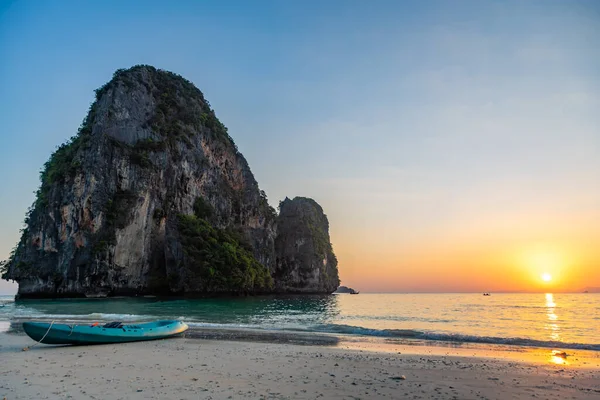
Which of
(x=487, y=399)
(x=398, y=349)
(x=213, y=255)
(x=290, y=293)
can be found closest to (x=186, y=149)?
(x=213, y=255)

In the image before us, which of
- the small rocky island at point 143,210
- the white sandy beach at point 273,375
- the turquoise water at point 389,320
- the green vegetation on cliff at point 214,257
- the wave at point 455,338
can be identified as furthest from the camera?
the green vegetation on cliff at point 214,257

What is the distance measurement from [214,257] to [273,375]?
208 ft

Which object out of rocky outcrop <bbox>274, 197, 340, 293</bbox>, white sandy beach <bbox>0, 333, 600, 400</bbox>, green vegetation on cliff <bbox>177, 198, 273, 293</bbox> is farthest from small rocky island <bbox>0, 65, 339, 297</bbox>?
white sandy beach <bbox>0, 333, 600, 400</bbox>

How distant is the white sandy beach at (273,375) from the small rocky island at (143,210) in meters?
52.7


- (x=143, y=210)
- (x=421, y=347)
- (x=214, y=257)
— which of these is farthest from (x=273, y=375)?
(x=214, y=257)

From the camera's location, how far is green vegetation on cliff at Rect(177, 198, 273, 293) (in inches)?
2648

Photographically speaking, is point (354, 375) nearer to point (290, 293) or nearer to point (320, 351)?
point (320, 351)

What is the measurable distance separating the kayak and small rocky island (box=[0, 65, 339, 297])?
49866 millimetres

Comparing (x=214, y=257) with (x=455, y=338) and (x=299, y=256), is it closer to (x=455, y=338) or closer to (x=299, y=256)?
(x=299, y=256)

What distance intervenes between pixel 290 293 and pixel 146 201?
161 ft

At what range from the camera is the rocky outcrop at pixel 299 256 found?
104 metres

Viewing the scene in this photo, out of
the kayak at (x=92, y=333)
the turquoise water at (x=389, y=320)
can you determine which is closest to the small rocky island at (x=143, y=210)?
the turquoise water at (x=389, y=320)

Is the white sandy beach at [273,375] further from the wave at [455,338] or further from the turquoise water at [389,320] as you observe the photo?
the turquoise water at [389,320]

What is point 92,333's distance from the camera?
44.8 feet
